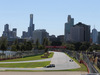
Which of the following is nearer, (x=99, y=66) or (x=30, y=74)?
(x=30, y=74)

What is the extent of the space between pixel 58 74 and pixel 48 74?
2068 millimetres

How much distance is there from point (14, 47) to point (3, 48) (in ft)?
84.2

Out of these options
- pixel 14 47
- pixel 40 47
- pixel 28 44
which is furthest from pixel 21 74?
pixel 40 47

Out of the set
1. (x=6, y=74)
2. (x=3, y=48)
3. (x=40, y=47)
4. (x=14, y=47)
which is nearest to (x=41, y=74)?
(x=6, y=74)

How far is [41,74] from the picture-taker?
40.1 m

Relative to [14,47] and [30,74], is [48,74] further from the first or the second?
[14,47]

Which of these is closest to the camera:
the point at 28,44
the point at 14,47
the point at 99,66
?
the point at 99,66

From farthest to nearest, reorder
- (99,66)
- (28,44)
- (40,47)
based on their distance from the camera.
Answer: (40,47) → (28,44) → (99,66)

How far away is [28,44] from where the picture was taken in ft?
480

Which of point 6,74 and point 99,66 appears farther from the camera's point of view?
point 99,66

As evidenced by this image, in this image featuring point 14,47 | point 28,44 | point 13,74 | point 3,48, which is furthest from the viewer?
point 28,44

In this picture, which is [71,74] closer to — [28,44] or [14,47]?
[14,47]

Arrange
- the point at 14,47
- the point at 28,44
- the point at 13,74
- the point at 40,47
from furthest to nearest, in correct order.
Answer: the point at 40,47 → the point at 28,44 → the point at 14,47 → the point at 13,74

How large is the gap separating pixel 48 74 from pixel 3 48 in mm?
67796
